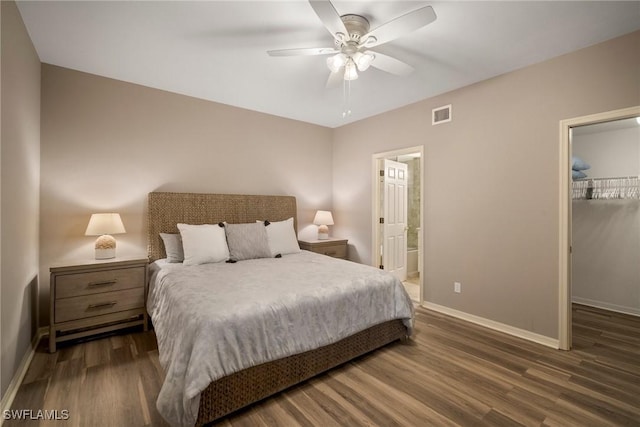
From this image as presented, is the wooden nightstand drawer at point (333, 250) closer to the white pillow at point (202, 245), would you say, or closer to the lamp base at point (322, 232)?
the lamp base at point (322, 232)

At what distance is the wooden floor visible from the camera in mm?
1750

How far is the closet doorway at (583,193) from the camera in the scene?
8.48ft

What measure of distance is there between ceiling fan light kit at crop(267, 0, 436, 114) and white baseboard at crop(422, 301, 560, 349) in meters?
2.66

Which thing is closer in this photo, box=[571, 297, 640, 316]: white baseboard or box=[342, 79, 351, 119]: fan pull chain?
box=[342, 79, 351, 119]: fan pull chain

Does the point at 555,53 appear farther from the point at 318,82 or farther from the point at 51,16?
the point at 51,16

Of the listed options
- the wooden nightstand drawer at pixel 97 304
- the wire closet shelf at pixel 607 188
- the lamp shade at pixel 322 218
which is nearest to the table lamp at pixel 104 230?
the wooden nightstand drawer at pixel 97 304

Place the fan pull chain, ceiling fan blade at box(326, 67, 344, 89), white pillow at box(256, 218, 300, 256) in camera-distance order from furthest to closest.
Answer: white pillow at box(256, 218, 300, 256)
the fan pull chain
ceiling fan blade at box(326, 67, 344, 89)

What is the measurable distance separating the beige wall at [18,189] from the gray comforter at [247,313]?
34.1 inches

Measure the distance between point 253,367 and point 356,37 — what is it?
2370 millimetres

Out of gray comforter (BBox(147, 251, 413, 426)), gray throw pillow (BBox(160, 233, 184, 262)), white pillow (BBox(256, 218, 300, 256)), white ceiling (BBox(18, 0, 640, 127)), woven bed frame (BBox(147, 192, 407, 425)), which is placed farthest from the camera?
white pillow (BBox(256, 218, 300, 256))

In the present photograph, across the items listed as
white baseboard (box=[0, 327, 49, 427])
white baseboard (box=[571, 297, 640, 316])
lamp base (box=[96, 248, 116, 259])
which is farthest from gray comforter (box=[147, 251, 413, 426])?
white baseboard (box=[571, 297, 640, 316])

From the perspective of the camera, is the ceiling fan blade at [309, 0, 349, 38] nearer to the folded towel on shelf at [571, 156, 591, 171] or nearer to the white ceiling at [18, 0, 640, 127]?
the white ceiling at [18, 0, 640, 127]

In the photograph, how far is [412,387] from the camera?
2049mm

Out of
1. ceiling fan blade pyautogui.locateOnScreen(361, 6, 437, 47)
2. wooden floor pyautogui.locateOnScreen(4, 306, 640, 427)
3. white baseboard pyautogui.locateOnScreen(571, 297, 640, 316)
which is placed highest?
ceiling fan blade pyautogui.locateOnScreen(361, 6, 437, 47)
